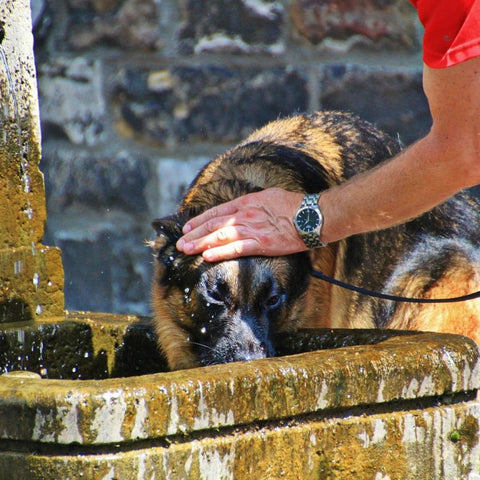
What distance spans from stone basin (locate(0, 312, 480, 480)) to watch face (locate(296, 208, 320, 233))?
0.53m

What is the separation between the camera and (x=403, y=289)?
15.4 ft

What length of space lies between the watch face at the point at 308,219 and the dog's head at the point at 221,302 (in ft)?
1.19

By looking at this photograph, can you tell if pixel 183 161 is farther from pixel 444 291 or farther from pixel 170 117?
pixel 444 291

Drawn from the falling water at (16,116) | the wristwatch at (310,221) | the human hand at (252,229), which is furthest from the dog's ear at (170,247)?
the wristwatch at (310,221)

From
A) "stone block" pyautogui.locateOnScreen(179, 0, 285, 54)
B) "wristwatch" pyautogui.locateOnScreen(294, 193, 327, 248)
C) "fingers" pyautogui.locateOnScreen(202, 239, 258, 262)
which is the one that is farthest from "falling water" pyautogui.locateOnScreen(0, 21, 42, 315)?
"stone block" pyautogui.locateOnScreen(179, 0, 285, 54)

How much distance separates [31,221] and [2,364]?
0.68 metres

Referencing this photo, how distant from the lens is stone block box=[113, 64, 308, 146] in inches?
228

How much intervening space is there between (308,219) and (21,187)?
1275 millimetres

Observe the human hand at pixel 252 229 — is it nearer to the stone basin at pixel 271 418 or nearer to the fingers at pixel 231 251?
the fingers at pixel 231 251

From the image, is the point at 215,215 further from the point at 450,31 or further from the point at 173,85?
the point at 173,85

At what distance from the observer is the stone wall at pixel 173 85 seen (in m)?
5.73

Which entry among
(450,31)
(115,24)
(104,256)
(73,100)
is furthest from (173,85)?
(450,31)

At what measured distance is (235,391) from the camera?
2.39 metres

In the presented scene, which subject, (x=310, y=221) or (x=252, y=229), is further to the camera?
(x=252, y=229)
